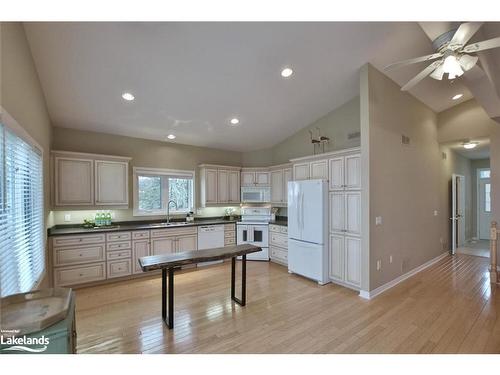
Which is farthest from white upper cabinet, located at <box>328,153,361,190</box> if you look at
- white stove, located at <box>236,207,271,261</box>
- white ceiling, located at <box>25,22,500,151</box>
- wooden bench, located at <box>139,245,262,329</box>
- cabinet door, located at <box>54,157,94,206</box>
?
cabinet door, located at <box>54,157,94,206</box>

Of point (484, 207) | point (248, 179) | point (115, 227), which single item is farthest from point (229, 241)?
point (484, 207)

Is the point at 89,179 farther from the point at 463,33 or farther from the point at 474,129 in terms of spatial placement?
the point at 474,129

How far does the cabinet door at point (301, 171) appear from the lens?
14.5 ft

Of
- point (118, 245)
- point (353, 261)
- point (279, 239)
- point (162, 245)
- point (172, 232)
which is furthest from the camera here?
point (279, 239)

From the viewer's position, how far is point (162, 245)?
445 centimetres

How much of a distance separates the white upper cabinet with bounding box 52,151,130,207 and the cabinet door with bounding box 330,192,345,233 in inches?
150

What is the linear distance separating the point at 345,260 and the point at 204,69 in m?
3.56

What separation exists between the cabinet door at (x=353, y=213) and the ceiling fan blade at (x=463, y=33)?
6.65 ft

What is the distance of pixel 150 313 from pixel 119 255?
60.1 inches

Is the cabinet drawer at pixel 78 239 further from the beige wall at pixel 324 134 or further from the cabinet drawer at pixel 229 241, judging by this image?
the beige wall at pixel 324 134

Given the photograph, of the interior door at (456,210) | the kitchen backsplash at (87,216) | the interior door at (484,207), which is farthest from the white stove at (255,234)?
the interior door at (484,207)
